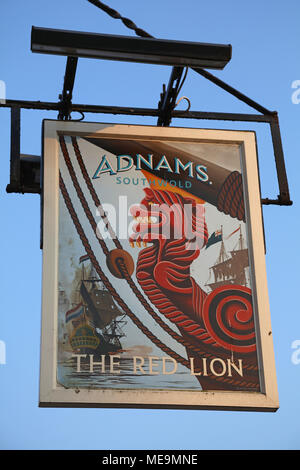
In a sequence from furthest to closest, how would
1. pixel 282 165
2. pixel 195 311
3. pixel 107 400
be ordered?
1. pixel 282 165
2. pixel 195 311
3. pixel 107 400

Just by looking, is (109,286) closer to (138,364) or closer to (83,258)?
(83,258)

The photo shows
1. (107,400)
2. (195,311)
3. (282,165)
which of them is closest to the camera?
(107,400)

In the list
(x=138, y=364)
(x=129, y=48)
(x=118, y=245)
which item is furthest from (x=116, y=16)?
(x=138, y=364)

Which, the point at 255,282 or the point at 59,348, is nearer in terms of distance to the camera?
the point at 59,348

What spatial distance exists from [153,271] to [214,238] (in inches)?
23.6

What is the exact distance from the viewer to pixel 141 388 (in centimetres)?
814

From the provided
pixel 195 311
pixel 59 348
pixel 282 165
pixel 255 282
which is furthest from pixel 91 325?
pixel 282 165

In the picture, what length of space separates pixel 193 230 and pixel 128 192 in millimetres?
623

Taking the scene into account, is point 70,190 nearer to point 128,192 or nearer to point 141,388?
point 128,192

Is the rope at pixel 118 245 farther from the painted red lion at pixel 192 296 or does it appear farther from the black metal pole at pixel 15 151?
the black metal pole at pixel 15 151

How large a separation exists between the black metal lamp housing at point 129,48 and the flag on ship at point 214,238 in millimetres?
1352

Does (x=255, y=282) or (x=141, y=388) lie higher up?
(x=255, y=282)

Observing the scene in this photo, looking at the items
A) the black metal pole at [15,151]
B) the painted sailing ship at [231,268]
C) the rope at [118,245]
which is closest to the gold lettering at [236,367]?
the rope at [118,245]

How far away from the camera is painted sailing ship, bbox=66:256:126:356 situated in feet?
27.1
